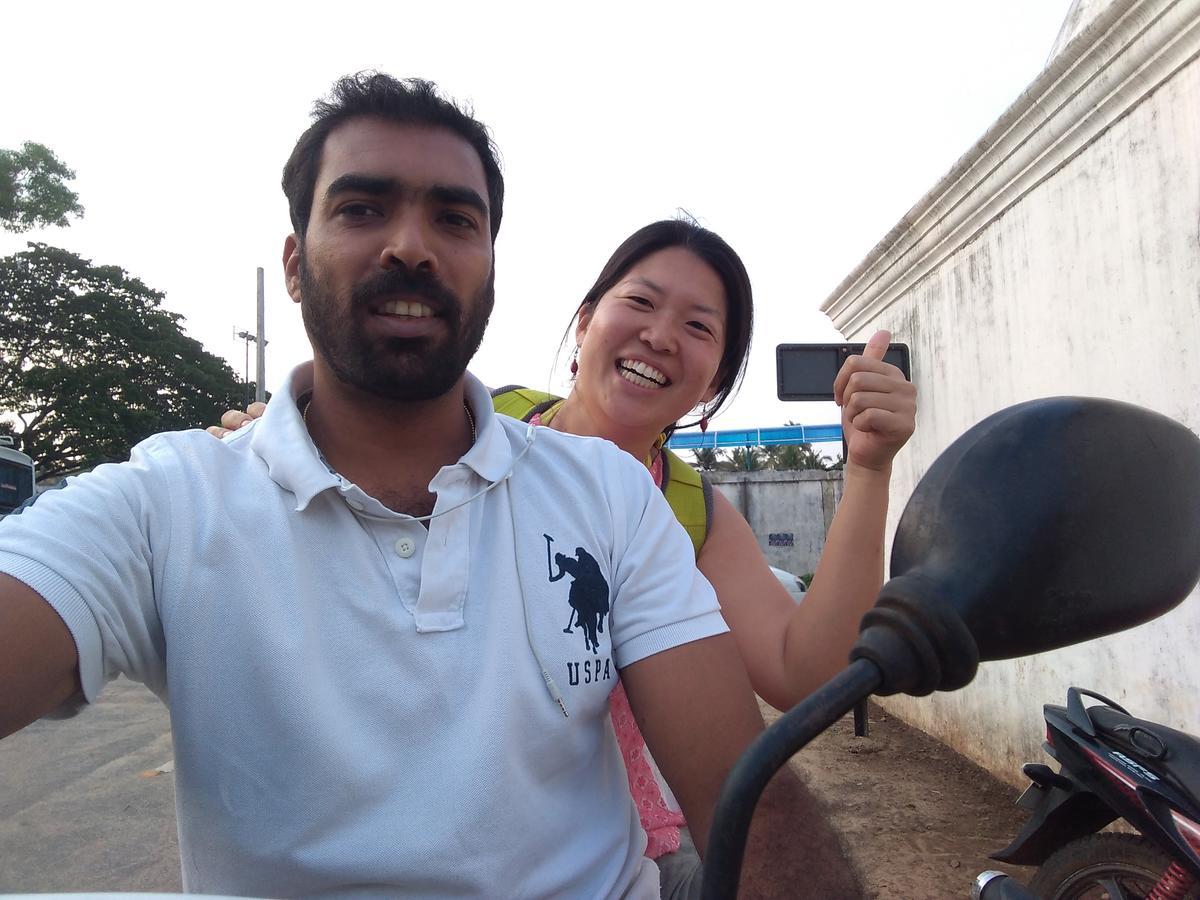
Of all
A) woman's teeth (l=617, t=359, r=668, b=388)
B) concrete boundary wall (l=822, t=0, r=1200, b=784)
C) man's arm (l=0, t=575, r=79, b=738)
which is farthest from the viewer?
concrete boundary wall (l=822, t=0, r=1200, b=784)

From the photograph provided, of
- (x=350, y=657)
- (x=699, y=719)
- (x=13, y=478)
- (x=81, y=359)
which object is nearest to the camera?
(x=350, y=657)

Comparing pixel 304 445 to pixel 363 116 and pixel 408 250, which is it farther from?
pixel 363 116

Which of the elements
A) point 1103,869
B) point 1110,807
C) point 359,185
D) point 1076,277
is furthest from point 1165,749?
point 1076,277

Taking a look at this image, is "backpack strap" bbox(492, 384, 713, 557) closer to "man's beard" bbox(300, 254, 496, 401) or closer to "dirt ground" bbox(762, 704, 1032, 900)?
"man's beard" bbox(300, 254, 496, 401)

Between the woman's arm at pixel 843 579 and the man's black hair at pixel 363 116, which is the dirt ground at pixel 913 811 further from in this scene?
the man's black hair at pixel 363 116

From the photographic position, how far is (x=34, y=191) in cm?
1789

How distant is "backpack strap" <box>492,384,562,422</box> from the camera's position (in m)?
2.24

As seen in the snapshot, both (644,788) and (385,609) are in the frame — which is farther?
(644,788)

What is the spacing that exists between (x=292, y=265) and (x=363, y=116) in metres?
0.30

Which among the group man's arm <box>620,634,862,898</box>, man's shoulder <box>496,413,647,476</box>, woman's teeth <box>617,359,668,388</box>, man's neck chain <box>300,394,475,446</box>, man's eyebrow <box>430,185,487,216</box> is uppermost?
man's eyebrow <box>430,185,487,216</box>

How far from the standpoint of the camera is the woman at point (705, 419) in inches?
61.4

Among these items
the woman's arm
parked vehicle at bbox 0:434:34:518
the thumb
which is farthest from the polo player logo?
parked vehicle at bbox 0:434:34:518

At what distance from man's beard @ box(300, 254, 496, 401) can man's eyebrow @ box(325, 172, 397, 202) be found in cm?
14

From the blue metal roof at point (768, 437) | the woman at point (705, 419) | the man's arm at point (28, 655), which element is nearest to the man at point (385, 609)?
the man's arm at point (28, 655)
